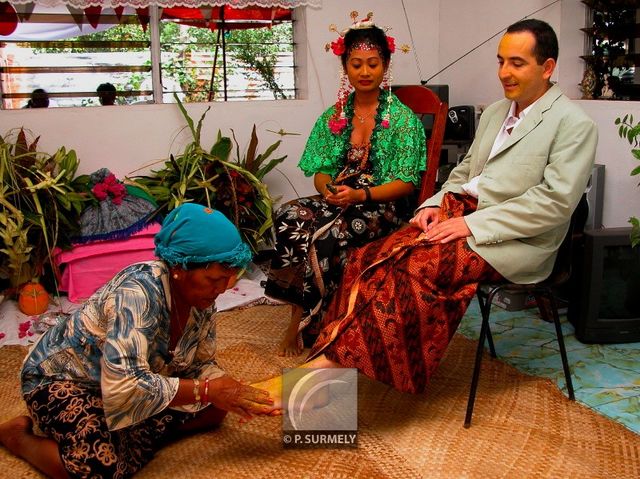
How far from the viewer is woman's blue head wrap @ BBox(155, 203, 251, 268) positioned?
184 cm

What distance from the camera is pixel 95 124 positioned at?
4.04 m

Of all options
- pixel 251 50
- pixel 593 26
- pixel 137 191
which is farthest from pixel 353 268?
pixel 251 50

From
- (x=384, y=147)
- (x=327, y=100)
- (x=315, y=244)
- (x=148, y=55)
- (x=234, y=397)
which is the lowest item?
(x=234, y=397)

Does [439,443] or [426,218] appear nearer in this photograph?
[439,443]

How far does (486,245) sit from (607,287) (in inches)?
36.1

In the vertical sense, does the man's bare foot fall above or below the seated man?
below

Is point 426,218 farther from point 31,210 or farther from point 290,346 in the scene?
point 31,210

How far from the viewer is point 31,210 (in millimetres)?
3582

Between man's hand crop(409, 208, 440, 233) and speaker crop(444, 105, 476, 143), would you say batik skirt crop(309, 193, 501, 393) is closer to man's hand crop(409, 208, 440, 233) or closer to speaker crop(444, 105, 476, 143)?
man's hand crop(409, 208, 440, 233)

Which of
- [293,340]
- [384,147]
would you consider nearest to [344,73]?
[384,147]

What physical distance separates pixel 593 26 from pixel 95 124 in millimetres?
2775

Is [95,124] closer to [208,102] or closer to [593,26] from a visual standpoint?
[208,102]

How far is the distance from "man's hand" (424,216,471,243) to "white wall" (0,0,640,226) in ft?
4.30

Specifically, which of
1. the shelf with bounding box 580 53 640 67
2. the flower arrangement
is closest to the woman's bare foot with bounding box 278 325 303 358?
the flower arrangement
